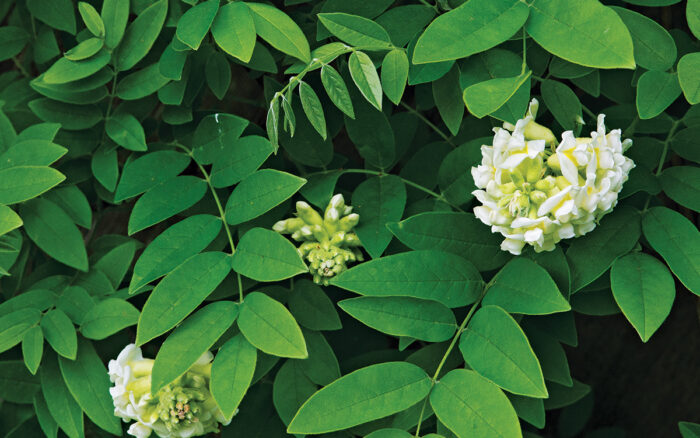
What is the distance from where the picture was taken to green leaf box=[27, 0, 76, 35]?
132 centimetres

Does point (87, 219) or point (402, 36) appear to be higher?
point (402, 36)

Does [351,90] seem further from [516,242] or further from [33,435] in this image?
[33,435]

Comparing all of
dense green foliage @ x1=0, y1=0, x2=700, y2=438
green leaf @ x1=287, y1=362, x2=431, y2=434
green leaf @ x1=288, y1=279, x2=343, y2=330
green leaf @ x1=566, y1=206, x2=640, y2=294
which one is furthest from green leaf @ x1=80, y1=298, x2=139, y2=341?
green leaf @ x1=566, y1=206, x2=640, y2=294

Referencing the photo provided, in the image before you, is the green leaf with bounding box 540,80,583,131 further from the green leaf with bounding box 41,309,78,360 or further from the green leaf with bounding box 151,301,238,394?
the green leaf with bounding box 41,309,78,360

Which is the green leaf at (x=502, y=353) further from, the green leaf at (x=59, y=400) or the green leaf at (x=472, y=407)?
the green leaf at (x=59, y=400)

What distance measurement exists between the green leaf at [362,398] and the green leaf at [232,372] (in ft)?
0.32

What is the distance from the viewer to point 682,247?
97 cm

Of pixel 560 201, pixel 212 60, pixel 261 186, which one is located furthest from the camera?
pixel 212 60

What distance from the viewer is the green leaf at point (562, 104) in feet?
3.51

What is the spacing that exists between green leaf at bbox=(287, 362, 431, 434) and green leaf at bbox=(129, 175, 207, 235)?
1.34 ft

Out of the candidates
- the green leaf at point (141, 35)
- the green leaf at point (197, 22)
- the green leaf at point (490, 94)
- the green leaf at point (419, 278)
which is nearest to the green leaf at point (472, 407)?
the green leaf at point (419, 278)

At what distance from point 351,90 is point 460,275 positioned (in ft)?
1.18

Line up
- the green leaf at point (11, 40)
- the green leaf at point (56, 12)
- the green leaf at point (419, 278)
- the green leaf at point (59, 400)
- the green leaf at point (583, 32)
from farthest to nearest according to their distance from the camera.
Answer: the green leaf at point (11, 40) → the green leaf at point (56, 12) → the green leaf at point (59, 400) → the green leaf at point (419, 278) → the green leaf at point (583, 32)

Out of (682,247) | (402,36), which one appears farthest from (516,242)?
(402,36)
